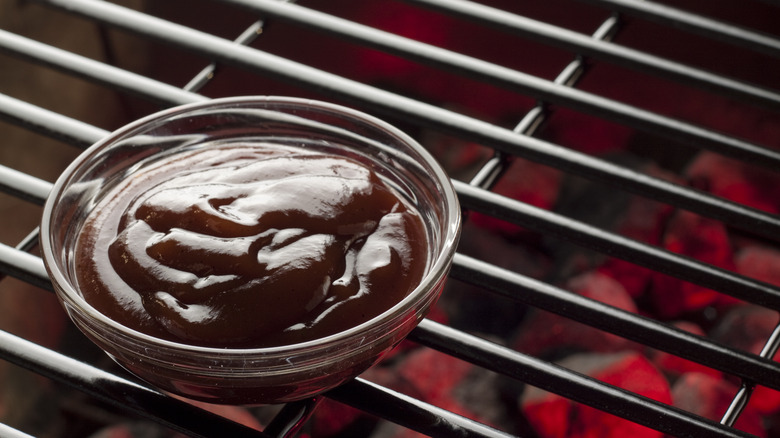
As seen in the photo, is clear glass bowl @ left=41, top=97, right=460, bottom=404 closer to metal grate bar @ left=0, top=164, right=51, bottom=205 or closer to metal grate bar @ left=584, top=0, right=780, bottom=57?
metal grate bar @ left=0, top=164, right=51, bottom=205

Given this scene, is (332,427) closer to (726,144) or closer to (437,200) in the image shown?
(437,200)

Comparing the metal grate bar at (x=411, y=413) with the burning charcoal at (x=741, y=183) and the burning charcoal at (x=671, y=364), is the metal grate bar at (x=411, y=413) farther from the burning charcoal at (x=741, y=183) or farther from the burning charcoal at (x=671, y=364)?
the burning charcoal at (x=741, y=183)

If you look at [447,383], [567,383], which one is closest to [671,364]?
[447,383]

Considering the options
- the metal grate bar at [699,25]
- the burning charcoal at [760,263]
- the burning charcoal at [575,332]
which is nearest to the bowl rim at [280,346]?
the metal grate bar at [699,25]

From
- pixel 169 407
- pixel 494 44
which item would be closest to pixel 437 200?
pixel 169 407

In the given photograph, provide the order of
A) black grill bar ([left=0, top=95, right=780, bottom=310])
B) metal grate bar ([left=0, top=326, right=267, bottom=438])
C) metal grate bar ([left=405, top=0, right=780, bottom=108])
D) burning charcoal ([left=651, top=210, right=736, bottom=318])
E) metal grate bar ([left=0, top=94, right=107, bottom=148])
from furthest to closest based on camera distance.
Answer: burning charcoal ([left=651, top=210, right=736, bottom=318]) → metal grate bar ([left=405, top=0, right=780, bottom=108]) → metal grate bar ([left=0, top=94, right=107, bottom=148]) → black grill bar ([left=0, top=95, right=780, bottom=310]) → metal grate bar ([left=0, top=326, right=267, bottom=438])

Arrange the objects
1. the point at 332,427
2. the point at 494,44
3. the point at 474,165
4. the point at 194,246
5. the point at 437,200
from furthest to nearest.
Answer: the point at 494,44, the point at 474,165, the point at 332,427, the point at 437,200, the point at 194,246

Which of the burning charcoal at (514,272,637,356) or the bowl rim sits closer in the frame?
the bowl rim

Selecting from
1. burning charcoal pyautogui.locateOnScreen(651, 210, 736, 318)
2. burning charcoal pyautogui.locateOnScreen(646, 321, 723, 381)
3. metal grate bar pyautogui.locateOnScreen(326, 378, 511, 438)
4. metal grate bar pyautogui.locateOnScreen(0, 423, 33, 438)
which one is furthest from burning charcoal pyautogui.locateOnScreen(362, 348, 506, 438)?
metal grate bar pyautogui.locateOnScreen(0, 423, 33, 438)
